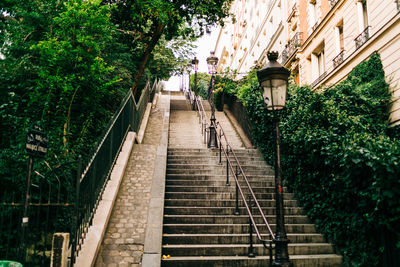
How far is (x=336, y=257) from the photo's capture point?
5820 mm

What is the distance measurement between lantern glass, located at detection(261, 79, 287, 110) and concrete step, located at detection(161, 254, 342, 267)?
2.87 metres

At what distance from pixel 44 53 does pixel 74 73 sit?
A: 0.87 metres

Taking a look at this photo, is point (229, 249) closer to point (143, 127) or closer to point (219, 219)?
point (219, 219)

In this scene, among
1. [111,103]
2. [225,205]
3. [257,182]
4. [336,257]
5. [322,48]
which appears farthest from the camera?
[322,48]

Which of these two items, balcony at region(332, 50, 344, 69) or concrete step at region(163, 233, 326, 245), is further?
balcony at region(332, 50, 344, 69)

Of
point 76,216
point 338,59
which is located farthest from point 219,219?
point 338,59

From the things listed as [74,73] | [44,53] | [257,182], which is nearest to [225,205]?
[257,182]

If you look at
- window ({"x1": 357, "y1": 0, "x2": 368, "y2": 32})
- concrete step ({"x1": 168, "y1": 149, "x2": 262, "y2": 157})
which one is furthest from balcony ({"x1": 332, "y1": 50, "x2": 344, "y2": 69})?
concrete step ({"x1": 168, "y1": 149, "x2": 262, "y2": 157})

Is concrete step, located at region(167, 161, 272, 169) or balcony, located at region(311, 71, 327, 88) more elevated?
balcony, located at region(311, 71, 327, 88)

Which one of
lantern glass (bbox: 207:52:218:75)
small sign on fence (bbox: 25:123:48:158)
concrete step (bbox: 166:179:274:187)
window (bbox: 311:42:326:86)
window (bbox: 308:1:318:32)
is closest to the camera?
small sign on fence (bbox: 25:123:48:158)

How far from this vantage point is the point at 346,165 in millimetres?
5477

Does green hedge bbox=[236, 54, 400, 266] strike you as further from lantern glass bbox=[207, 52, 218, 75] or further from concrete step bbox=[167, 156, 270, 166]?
lantern glass bbox=[207, 52, 218, 75]

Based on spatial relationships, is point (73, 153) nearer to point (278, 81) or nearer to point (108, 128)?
point (108, 128)

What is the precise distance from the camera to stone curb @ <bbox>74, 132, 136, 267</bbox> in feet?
16.5
